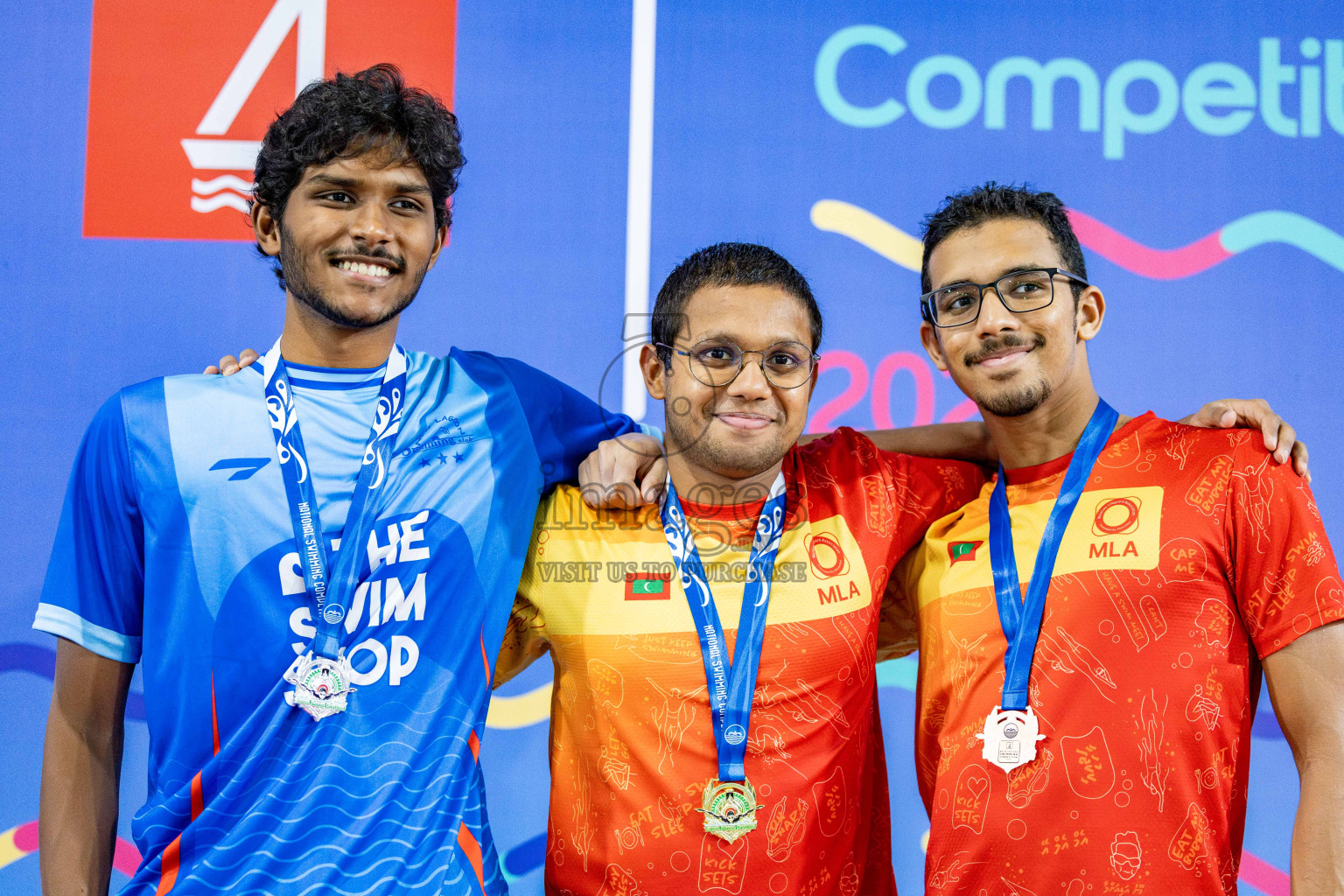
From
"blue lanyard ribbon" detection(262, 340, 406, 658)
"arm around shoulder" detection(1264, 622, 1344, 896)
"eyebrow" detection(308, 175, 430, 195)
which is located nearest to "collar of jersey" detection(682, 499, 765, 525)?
"blue lanyard ribbon" detection(262, 340, 406, 658)

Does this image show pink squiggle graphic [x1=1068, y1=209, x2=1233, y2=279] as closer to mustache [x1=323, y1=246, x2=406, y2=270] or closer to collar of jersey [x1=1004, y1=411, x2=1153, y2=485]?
collar of jersey [x1=1004, y1=411, x2=1153, y2=485]

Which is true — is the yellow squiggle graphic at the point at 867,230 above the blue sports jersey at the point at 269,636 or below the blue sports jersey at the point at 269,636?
above

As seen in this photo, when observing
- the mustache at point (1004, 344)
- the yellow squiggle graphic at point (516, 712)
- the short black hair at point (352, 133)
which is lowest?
the yellow squiggle graphic at point (516, 712)

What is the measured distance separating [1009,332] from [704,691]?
33.5 inches

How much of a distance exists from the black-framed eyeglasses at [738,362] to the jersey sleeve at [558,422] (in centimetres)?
30

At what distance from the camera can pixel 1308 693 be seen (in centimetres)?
150

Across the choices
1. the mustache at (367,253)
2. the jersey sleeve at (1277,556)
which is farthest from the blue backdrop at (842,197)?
the jersey sleeve at (1277,556)

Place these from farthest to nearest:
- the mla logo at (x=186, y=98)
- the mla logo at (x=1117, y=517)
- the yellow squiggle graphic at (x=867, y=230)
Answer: the yellow squiggle graphic at (x=867, y=230), the mla logo at (x=186, y=98), the mla logo at (x=1117, y=517)

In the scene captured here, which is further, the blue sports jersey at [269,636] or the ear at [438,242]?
the ear at [438,242]

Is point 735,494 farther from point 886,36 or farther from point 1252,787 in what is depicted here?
point 1252,787

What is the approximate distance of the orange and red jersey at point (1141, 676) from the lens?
4.94 feet

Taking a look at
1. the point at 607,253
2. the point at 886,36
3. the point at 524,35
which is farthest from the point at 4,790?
the point at 886,36

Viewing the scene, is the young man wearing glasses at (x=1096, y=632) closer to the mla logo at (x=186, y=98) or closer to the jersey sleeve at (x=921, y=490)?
the jersey sleeve at (x=921, y=490)

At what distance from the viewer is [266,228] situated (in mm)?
1758
